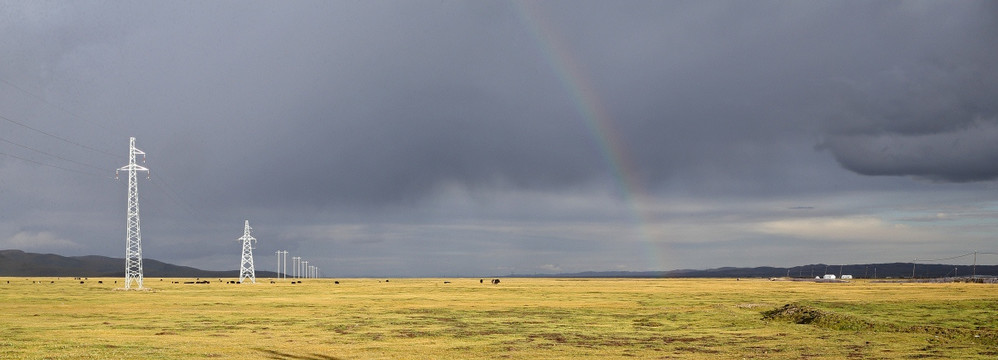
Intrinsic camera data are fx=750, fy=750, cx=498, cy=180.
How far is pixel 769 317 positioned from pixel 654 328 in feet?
43.5

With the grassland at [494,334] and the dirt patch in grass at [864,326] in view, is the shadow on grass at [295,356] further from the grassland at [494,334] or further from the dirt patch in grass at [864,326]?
the dirt patch in grass at [864,326]

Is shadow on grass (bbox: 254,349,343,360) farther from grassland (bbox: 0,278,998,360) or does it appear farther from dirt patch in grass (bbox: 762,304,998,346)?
dirt patch in grass (bbox: 762,304,998,346)

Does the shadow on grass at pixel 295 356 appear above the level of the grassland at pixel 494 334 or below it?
above

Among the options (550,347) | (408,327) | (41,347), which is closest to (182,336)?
(41,347)

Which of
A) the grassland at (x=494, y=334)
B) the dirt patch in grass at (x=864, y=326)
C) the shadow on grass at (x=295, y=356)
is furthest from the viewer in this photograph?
the dirt patch in grass at (x=864, y=326)

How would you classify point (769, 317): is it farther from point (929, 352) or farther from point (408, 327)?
point (408, 327)

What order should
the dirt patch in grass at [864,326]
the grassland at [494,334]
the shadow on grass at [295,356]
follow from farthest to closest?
the dirt patch in grass at [864,326] → the grassland at [494,334] → the shadow on grass at [295,356]

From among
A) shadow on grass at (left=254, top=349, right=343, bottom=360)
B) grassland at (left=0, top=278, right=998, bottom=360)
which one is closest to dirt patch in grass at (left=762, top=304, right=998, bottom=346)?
grassland at (left=0, top=278, right=998, bottom=360)

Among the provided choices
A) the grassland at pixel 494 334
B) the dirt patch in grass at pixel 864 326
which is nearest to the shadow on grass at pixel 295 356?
the grassland at pixel 494 334

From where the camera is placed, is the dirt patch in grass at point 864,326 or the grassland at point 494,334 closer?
the grassland at point 494,334

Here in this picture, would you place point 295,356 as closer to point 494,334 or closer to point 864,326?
point 494,334

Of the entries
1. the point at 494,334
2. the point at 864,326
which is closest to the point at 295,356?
the point at 494,334

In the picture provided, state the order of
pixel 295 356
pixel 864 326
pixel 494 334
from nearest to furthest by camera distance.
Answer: pixel 295 356
pixel 494 334
pixel 864 326

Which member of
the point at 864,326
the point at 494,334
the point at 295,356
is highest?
the point at 295,356
